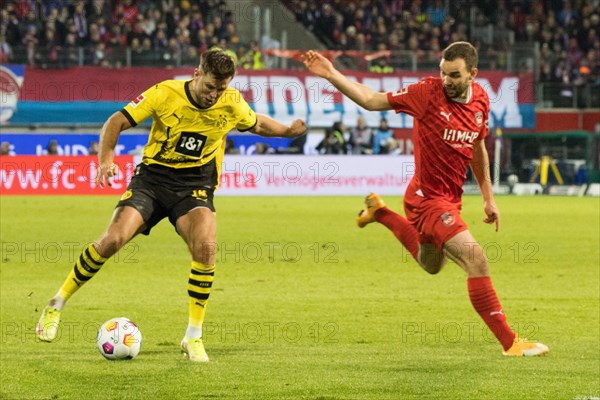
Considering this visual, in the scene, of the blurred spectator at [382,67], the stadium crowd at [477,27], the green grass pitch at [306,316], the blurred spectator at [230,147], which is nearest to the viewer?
the green grass pitch at [306,316]

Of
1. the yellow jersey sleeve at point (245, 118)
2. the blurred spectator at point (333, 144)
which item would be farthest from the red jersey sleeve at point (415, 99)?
the blurred spectator at point (333, 144)

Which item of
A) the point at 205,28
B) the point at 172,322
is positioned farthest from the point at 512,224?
the point at 205,28

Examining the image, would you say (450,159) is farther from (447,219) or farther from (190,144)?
(190,144)

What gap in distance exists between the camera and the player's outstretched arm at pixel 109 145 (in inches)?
311

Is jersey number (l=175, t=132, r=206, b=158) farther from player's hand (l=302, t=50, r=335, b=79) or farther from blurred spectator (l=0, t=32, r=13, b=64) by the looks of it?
blurred spectator (l=0, t=32, r=13, b=64)

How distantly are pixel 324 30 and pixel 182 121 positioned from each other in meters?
31.7

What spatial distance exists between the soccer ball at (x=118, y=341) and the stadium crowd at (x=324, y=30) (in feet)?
88.3

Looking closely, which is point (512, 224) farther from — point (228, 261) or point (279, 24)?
point (279, 24)

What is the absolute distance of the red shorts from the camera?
8.23 meters

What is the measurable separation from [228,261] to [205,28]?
22087 mm

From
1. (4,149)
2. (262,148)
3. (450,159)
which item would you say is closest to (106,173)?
(450,159)

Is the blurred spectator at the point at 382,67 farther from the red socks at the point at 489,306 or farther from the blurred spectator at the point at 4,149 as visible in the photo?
the red socks at the point at 489,306

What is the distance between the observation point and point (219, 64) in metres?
7.87

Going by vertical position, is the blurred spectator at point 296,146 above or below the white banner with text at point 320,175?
above
